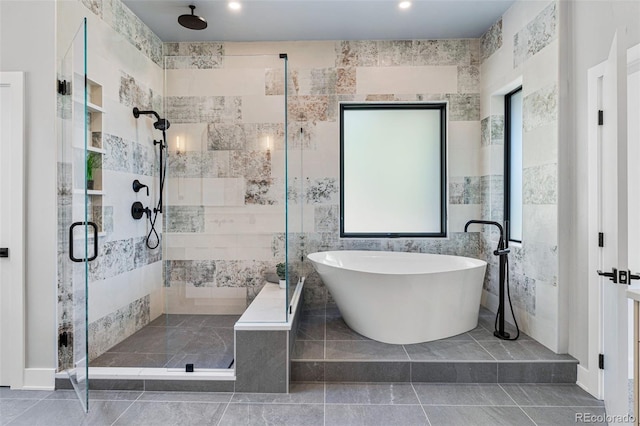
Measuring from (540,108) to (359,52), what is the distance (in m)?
1.84

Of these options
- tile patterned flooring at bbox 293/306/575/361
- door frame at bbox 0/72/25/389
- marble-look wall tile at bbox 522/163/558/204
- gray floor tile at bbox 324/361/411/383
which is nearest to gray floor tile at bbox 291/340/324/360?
tile patterned flooring at bbox 293/306/575/361

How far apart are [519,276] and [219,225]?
2.53 m

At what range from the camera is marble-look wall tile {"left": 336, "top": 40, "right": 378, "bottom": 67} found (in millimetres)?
3537

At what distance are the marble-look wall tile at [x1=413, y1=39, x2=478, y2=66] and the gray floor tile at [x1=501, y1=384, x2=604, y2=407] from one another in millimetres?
3052

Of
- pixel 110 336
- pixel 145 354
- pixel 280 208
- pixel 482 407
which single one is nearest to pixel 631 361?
pixel 482 407

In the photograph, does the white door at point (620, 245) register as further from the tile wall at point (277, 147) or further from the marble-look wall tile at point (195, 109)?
the marble-look wall tile at point (195, 109)

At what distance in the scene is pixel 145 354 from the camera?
2.52m

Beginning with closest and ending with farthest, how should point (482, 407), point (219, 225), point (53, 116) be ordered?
point (482, 407)
point (53, 116)
point (219, 225)

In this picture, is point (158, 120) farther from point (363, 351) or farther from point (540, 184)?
point (540, 184)

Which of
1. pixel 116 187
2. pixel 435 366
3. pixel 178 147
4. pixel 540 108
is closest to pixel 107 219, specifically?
pixel 116 187

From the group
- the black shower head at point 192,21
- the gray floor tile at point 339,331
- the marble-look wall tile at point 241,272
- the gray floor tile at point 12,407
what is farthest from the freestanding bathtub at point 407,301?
the black shower head at point 192,21

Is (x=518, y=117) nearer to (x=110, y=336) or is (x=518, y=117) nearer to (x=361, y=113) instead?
(x=361, y=113)

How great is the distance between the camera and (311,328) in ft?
9.50

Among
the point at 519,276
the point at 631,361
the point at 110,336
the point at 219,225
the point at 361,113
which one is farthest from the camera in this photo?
Answer: the point at 361,113
